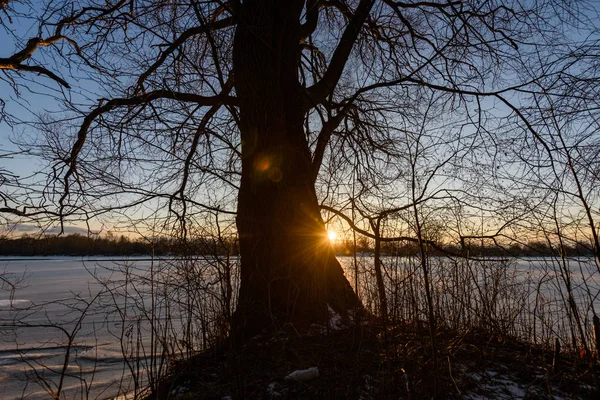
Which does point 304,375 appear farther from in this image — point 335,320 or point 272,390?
point 335,320

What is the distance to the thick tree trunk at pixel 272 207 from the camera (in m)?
3.70

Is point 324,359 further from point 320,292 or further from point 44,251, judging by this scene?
point 44,251

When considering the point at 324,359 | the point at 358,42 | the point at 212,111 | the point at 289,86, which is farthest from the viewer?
the point at 358,42

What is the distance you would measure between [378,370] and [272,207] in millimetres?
1919

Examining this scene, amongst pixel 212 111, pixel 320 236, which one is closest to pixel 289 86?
pixel 212 111

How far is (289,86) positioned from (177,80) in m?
1.30

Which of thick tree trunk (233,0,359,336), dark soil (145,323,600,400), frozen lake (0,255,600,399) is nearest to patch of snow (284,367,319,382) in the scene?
dark soil (145,323,600,400)

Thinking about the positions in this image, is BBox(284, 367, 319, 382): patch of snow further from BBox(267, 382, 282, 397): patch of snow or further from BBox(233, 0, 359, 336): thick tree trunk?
BBox(233, 0, 359, 336): thick tree trunk

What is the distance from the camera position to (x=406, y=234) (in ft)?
15.0

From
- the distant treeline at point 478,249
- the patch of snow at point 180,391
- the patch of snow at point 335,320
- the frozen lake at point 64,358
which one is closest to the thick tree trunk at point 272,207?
the patch of snow at point 335,320

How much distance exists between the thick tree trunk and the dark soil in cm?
43

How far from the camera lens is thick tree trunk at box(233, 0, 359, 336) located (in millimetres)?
3701

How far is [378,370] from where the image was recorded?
2564mm

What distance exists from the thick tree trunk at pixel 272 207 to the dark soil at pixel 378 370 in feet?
1.42
